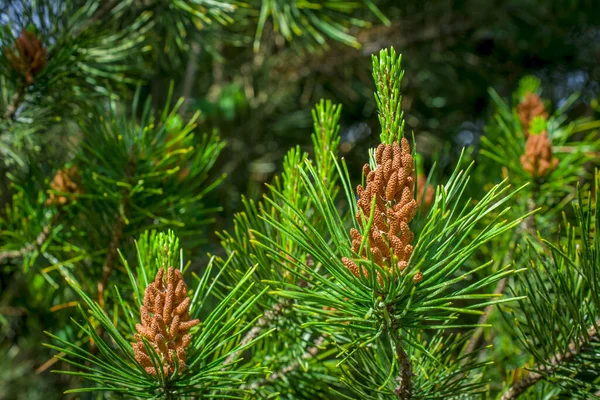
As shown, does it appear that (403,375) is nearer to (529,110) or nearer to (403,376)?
(403,376)

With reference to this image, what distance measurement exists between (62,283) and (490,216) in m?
0.65

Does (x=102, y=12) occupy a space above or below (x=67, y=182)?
above

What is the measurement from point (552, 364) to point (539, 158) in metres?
0.34

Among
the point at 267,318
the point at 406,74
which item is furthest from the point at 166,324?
the point at 406,74

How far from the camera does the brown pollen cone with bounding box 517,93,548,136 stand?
88 centimetres

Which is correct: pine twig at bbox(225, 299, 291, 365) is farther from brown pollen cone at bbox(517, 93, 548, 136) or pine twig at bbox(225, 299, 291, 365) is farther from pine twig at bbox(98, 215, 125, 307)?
brown pollen cone at bbox(517, 93, 548, 136)

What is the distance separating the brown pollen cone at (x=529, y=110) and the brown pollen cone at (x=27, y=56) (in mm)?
676

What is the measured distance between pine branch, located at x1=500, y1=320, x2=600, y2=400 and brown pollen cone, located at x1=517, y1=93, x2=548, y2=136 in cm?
41

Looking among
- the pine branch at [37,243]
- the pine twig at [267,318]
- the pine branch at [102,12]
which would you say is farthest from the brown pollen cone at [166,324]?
the pine branch at [102,12]

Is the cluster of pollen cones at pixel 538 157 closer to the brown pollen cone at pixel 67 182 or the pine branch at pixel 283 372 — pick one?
the pine branch at pixel 283 372

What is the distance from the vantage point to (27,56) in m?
0.78

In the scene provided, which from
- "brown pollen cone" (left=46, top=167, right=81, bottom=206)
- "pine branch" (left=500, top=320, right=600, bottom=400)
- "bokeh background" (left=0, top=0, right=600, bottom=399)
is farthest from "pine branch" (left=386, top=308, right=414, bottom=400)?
"bokeh background" (left=0, top=0, right=600, bottom=399)

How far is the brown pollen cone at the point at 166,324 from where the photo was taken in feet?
1.65

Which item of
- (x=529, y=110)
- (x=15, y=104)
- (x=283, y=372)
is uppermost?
(x=529, y=110)
